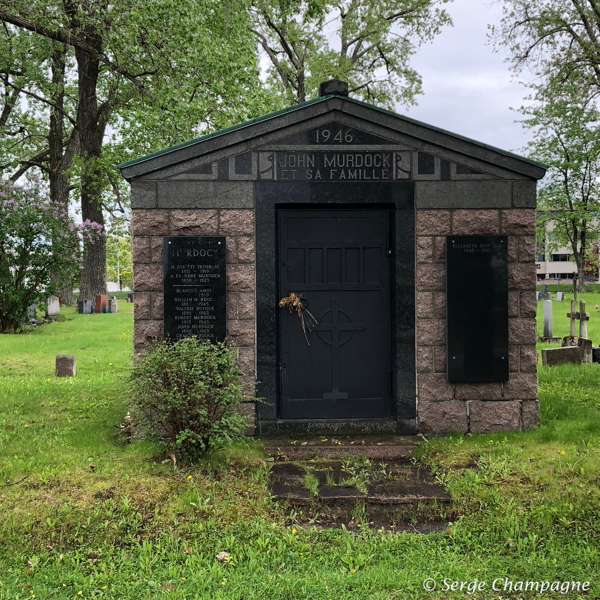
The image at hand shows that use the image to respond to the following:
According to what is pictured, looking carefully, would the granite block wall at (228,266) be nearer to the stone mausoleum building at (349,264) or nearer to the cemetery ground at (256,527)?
the stone mausoleum building at (349,264)

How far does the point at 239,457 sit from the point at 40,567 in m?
2.27

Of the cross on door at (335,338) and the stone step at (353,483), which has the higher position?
the cross on door at (335,338)

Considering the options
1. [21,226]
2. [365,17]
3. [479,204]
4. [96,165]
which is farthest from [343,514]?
[365,17]

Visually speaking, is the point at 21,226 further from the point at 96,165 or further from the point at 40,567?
the point at 40,567

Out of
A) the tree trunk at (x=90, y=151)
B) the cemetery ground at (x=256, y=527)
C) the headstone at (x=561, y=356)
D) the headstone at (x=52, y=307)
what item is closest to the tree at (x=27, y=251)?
the tree trunk at (x=90, y=151)

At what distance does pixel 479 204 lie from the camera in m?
7.10

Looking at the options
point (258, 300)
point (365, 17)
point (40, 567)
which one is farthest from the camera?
point (365, 17)

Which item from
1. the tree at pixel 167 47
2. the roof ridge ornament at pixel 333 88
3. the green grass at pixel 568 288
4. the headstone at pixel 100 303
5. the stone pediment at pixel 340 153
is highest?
the tree at pixel 167 47

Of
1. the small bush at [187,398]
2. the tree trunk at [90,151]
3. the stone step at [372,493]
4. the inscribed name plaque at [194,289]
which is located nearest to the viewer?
the stone step at [372,493]

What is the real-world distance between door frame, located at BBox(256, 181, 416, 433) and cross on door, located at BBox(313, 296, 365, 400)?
0.53 metres

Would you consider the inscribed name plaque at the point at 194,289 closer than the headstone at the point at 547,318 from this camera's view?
Yes

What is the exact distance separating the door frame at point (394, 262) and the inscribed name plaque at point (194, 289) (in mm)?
452

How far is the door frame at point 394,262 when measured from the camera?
7012 mm

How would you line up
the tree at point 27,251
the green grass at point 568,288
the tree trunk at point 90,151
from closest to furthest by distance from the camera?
the tree at point 27,251 < the tree trunk at point 90,151 < the green grass at point 568,288
